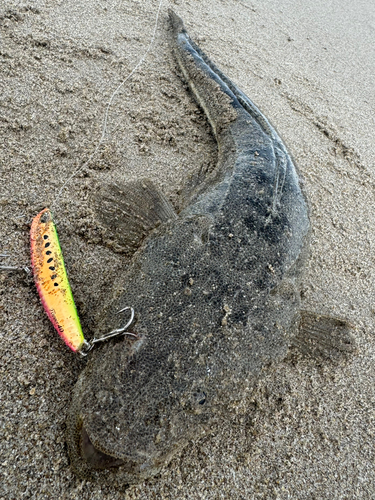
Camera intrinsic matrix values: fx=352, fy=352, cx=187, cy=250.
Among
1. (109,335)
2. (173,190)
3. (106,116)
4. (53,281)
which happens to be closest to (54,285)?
(53,281)

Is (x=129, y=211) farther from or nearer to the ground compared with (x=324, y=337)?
nearer to the ground

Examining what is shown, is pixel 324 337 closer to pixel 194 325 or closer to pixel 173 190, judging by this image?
pixel 194 325

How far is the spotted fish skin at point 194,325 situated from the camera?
5.21 feet

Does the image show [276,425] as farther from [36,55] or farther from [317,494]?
[36,55]

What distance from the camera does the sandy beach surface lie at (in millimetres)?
1837

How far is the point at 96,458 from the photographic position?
1.56m

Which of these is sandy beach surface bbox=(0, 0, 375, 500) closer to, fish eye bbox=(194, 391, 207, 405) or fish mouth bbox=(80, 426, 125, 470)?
fish mouth bbox=(80, 426, 125, 470)

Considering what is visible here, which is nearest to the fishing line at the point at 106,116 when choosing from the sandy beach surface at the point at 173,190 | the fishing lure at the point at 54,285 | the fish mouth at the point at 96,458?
the sandy beach surface at the point at 173,190

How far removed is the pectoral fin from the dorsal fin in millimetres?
1152

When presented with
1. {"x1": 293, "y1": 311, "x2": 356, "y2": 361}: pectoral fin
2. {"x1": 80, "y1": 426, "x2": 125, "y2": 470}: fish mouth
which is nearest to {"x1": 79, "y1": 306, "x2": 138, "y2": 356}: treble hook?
{"x1": 80, "y1": 426, "x2": 125, "y2": 470}: fish mouth

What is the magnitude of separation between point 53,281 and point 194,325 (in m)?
0.87

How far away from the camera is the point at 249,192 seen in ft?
8.16

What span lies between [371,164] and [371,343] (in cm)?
225

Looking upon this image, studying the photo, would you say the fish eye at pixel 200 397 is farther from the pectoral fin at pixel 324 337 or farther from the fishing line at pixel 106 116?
the fishing line at pixel 106 116
